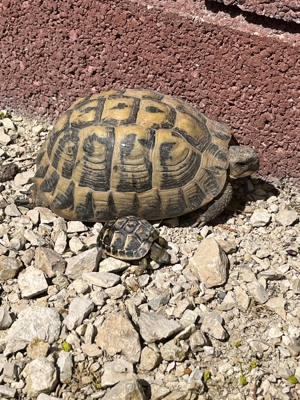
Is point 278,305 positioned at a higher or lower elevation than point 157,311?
higher

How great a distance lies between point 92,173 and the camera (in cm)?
319

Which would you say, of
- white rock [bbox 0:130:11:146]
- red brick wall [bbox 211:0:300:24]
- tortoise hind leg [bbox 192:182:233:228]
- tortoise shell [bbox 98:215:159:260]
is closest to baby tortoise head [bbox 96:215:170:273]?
tortoise shell [bbox 98:215:159:260]

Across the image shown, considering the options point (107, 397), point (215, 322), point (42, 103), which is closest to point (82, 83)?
point (42, 103)

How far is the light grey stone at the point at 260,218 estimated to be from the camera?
3.36m

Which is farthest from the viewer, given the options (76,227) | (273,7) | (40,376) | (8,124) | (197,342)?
(8,124)

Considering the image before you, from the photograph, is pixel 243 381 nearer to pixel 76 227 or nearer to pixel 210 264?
pixel 210 264

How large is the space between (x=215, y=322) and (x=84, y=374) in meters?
0.72

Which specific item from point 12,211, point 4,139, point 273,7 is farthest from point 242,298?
point 4,139

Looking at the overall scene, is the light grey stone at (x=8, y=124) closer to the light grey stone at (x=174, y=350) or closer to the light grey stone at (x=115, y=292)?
the light grey stone at (x=115, y=292)

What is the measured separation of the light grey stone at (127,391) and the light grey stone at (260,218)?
142 cm

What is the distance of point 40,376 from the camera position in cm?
240

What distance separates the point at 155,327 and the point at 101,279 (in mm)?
443

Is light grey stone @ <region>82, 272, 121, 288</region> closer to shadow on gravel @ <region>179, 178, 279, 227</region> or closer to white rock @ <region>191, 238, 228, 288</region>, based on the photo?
white rock @ <region>191, 238, 228, 288</region>

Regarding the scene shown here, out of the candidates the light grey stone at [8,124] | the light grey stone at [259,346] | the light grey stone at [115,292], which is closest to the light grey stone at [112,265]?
the light grey stone at [115,292]
